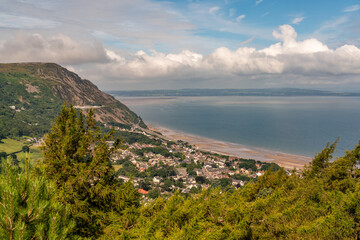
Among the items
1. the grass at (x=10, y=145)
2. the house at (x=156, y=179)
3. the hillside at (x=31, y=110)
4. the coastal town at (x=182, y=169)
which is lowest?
the house at (x=156, y=179)

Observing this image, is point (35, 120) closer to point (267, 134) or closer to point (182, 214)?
point (267, 134)

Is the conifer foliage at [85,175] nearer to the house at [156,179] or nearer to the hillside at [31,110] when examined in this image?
the house at [156,179]

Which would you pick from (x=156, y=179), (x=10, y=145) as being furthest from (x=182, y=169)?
(x=10, y=145)

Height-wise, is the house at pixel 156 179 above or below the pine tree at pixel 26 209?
below

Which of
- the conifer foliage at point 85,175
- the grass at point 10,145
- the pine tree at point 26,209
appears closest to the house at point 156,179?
the conifer foliage at point 85,175

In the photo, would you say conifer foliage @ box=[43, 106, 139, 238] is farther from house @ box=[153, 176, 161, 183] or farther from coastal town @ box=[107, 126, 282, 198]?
house @ box=[153, 176, 161, 183]

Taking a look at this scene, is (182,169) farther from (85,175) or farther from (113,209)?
(85,175)
